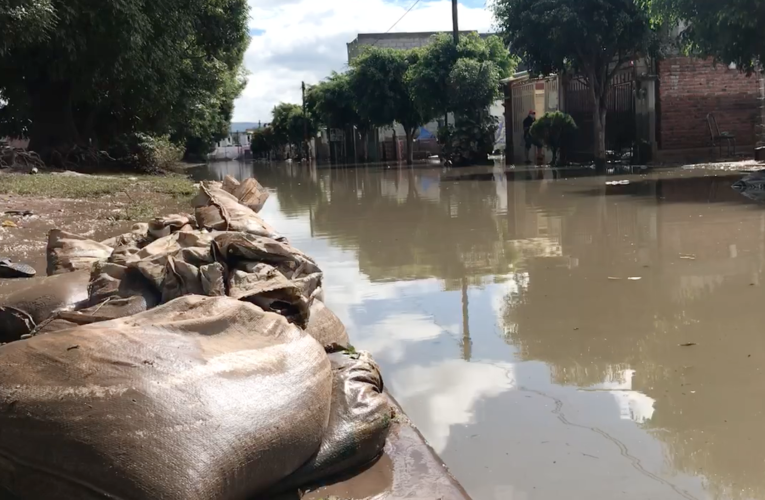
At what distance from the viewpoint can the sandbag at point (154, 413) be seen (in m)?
1.74

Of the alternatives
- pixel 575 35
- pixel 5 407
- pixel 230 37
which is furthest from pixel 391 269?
pixel 230 37

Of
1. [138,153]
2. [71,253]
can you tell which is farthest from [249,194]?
[138,153]

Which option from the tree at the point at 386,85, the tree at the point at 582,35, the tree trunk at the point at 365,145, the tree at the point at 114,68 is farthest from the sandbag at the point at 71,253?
the tree trunk at the point at 365,145

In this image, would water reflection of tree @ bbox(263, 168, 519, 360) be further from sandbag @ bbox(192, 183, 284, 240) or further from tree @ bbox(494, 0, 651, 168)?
tree @ bbox(494, 0, 651, 168)

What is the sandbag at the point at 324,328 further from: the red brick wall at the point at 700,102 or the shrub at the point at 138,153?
the shrub at the point at 138,153

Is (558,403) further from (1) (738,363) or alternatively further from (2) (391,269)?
(2) (391,269)

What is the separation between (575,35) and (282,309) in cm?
1536

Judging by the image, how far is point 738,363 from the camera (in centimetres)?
329

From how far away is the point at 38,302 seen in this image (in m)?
3.38

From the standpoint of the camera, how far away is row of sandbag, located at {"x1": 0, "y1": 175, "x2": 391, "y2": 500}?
1749 millimetres

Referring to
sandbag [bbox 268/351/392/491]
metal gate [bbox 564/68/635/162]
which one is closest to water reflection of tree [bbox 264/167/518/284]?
sandbag [bbox 268/351/392/491]

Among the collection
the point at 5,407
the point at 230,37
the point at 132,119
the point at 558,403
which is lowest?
the point at 558,403

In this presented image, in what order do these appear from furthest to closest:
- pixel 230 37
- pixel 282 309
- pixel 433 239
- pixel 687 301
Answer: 1. pixel 230 37
2. pixel 433 239
3. pixel 687 301
4. pixel 282 309

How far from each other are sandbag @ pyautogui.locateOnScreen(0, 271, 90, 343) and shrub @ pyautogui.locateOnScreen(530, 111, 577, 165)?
17610 mm
